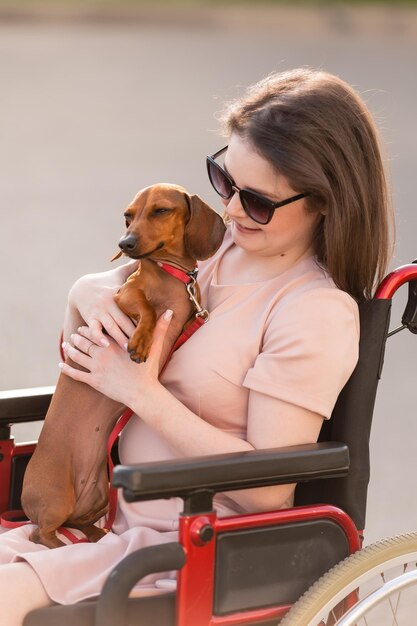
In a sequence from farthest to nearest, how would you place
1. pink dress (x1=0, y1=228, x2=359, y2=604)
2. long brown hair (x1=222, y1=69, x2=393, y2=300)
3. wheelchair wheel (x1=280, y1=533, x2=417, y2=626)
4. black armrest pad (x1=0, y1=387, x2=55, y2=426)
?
1. black armrest pad (x1=0, y1=387, x2=55, y2=426)
2. long brown hair (x1=222, y1=69, x2=393, y2=300)
3. pink dress (x1=0, y1=228, x2=359, y2=604)
4. wheelchair wheel (x1=280, y1=533, x2=417, y2=626)

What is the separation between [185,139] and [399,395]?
12.5ft

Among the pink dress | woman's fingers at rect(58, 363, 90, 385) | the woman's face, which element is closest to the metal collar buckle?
the pink dress

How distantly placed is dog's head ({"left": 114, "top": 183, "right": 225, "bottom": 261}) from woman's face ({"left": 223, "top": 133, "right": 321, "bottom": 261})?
0.27 ft

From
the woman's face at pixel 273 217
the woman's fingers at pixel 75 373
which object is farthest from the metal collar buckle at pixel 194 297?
the woman's fingers at pixel 75 373

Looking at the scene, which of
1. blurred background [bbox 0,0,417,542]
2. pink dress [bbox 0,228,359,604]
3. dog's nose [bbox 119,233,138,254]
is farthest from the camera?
blurred background [bbox 0,0,417,542]

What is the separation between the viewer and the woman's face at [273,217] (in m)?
2.03

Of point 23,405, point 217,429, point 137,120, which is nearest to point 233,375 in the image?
point 217,429

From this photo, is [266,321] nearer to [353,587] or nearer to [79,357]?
[79,357]

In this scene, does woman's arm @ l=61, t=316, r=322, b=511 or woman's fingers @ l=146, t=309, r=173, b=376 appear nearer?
woman's arm @ l=61, t=316, r=322, b=511

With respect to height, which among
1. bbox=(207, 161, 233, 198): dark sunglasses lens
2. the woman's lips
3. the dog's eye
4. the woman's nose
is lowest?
the woman's lips

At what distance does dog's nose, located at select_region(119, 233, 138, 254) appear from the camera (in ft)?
6.96

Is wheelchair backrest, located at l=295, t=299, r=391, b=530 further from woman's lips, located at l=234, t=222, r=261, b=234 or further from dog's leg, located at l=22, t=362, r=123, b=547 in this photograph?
dog's leg, located at l=22, t=362, r=123, b=547

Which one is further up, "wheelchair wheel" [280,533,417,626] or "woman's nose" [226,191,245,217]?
"woman's nose" [226,191,245,217]

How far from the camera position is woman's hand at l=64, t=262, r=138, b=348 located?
7.05ft
